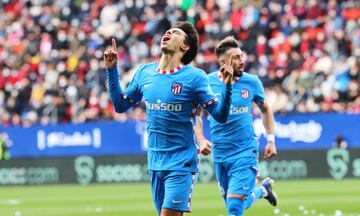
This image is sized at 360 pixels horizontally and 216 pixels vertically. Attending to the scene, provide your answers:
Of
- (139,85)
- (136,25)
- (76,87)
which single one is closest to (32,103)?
(76,87)

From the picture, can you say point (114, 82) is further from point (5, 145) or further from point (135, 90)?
point (5, 145)

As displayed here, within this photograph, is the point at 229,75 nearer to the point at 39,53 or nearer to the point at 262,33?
the point at 262,33

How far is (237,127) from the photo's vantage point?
13086mm

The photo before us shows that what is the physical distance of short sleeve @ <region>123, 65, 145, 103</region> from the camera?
33.6 feet

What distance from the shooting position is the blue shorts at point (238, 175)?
41.8 ft

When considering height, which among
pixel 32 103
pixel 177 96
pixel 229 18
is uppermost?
pixel 229 18

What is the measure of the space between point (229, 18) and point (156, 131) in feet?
73.9

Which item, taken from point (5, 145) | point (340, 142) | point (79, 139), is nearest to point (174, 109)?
point (340, 142)

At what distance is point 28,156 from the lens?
31.3 metres

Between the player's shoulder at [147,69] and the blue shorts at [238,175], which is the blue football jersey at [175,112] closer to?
the player's shoulder at [147,69]

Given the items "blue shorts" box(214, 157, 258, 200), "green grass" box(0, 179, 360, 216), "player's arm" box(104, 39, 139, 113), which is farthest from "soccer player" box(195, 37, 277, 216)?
"green grass" box(0, 179, 360, 216)

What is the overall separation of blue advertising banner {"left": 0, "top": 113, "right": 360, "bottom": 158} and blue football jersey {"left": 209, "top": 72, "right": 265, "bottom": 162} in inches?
578

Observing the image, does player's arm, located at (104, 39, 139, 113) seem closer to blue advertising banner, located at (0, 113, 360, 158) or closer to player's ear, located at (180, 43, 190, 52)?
player's ear, located at (180, 43, 190, 52)

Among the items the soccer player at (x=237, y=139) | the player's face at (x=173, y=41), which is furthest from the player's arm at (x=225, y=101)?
the soccer player at (x=237, y=139)
